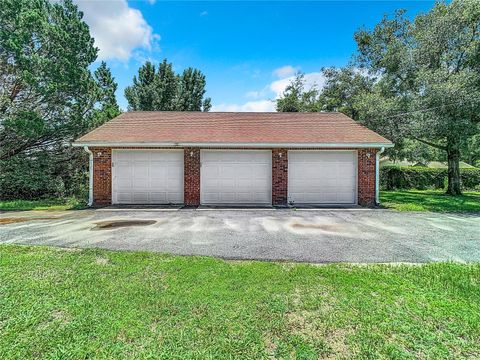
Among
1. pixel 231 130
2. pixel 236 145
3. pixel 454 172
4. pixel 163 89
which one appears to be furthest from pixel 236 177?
pixel 163 89

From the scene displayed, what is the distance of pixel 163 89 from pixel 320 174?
17.5m

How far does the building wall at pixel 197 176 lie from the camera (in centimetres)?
1082

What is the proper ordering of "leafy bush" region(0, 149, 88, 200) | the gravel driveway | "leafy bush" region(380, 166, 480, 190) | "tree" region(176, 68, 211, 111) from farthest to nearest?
1. "tree" region(176, 68, 211, 111)
2. "leafy bush" region(380, 166, 480, 190)
3. "leafy bush" region(0, 149, 88, 200)
4. the gravel driveway

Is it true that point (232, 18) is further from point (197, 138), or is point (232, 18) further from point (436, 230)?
point (436, 230)

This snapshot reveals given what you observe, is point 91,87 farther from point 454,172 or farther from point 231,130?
point 454,172

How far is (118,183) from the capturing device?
36.0 ft

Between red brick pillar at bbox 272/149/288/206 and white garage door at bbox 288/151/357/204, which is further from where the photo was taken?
white garage door at bbox 288/151/357/204

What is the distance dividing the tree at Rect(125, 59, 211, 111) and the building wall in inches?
541

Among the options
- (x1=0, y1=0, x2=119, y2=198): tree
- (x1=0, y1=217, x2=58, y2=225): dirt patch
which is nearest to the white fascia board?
(x1=0, y1=217, x2=58, y2=225): dirt patch

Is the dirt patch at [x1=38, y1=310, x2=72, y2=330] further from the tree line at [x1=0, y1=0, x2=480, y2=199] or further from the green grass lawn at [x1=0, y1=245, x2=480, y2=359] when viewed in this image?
the tree line at [x1=0, y1=0, x2=480, y2=199]

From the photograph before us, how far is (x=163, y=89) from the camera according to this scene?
76.3 feet

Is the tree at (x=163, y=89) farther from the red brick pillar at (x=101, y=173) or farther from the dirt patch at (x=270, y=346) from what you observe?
the dirt patch at (x=270, y=346)

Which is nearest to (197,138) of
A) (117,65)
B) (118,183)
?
(118,183)

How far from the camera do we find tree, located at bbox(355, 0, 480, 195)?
445 inches
